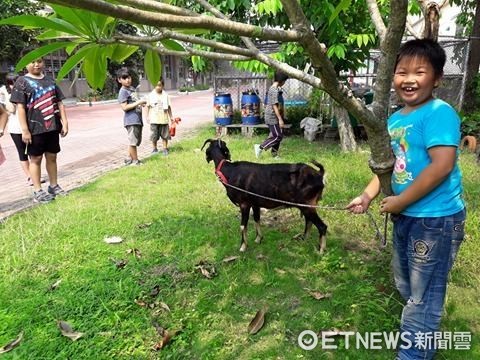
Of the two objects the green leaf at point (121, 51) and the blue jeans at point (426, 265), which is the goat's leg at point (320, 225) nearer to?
the blue jeans at point (426, 265)

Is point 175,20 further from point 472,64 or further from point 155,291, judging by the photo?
point 472,64

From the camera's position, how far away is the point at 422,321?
202cm

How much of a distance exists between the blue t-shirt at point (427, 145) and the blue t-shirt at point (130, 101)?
6162mm

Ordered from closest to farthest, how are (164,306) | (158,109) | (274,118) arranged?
(164,306)
(274,118)
(158,109)

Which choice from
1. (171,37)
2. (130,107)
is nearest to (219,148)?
(171,37)

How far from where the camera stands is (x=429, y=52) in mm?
1771

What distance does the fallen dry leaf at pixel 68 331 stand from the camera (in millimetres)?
2679

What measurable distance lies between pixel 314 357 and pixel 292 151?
5.90m

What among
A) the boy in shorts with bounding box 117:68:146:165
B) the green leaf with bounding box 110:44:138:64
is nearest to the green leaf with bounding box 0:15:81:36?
the green leaf with bounding box 110:44:138:64

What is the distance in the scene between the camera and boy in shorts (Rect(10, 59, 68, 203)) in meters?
4.96

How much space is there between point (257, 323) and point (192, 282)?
31.0 inches

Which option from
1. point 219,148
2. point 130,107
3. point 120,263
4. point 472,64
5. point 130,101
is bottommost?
point 120,263

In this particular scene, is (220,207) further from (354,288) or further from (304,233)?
(354,288)

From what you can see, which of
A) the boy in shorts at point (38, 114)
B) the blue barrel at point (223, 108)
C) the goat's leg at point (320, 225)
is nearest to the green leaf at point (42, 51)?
the goat's leg at point (320, 225)
